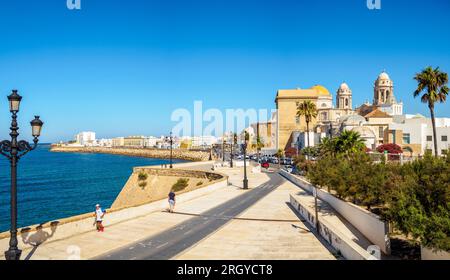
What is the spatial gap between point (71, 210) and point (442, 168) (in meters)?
45.8

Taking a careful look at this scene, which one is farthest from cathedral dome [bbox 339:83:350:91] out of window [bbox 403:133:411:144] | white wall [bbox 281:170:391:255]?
white wall [bbox 281:170:391:255]

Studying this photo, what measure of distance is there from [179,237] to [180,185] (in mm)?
A: 29408

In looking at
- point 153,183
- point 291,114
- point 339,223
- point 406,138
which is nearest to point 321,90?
point 291,114

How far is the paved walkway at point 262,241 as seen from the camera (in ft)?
39.8

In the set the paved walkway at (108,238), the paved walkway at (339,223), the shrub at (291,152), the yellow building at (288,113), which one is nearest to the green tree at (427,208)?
the paved walkway at (339,223)

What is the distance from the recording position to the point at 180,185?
144 ft

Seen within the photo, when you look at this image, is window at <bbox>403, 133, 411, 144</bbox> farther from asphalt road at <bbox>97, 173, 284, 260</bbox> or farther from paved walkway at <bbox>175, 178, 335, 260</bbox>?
paved walkway at <bbox>175, 178, 335, 260</bbox>

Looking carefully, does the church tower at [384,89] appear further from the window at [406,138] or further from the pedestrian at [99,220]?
the pedestrian at [99,220]

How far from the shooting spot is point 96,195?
62000 millimetres

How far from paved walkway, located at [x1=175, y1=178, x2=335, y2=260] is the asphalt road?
493 mm

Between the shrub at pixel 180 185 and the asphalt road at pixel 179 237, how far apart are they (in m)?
20.9

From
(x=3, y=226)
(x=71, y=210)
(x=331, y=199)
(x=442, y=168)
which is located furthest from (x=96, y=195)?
(x=442, y=168)

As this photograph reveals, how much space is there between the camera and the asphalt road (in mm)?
12305
